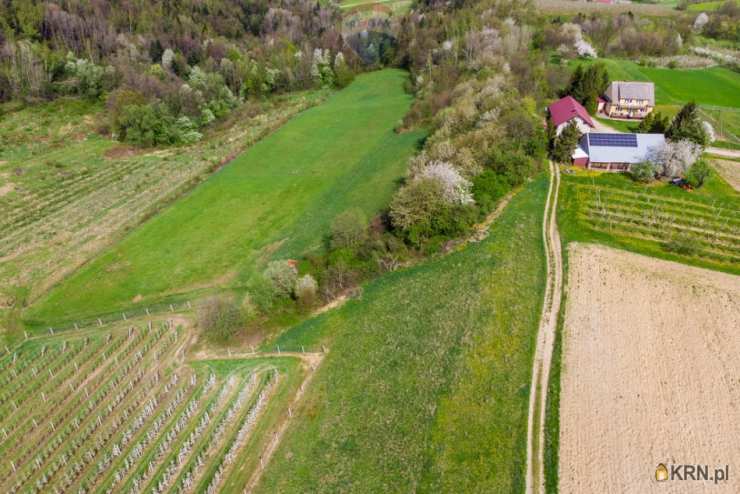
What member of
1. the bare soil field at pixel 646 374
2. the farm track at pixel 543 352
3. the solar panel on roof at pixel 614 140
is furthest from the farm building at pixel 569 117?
the bare soil field at pixel 646 374

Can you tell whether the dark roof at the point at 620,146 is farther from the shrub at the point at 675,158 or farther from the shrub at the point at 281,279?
the shrub at the point at 281,279

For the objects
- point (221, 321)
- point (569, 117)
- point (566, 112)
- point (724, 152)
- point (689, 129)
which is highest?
point (566, 112)

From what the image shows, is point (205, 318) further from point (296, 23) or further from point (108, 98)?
point (296, 23)

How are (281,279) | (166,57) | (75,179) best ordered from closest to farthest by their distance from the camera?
(281,279)
(75,179)
(166,57)

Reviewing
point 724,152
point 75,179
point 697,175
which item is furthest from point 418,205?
point 75,179

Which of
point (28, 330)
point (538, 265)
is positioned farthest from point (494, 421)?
point (28, 330)

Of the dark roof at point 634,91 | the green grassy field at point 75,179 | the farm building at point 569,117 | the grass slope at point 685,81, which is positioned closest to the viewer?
the green grassy field at point 75,179

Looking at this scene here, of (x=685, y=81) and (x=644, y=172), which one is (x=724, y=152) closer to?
(x=644, y=172)
